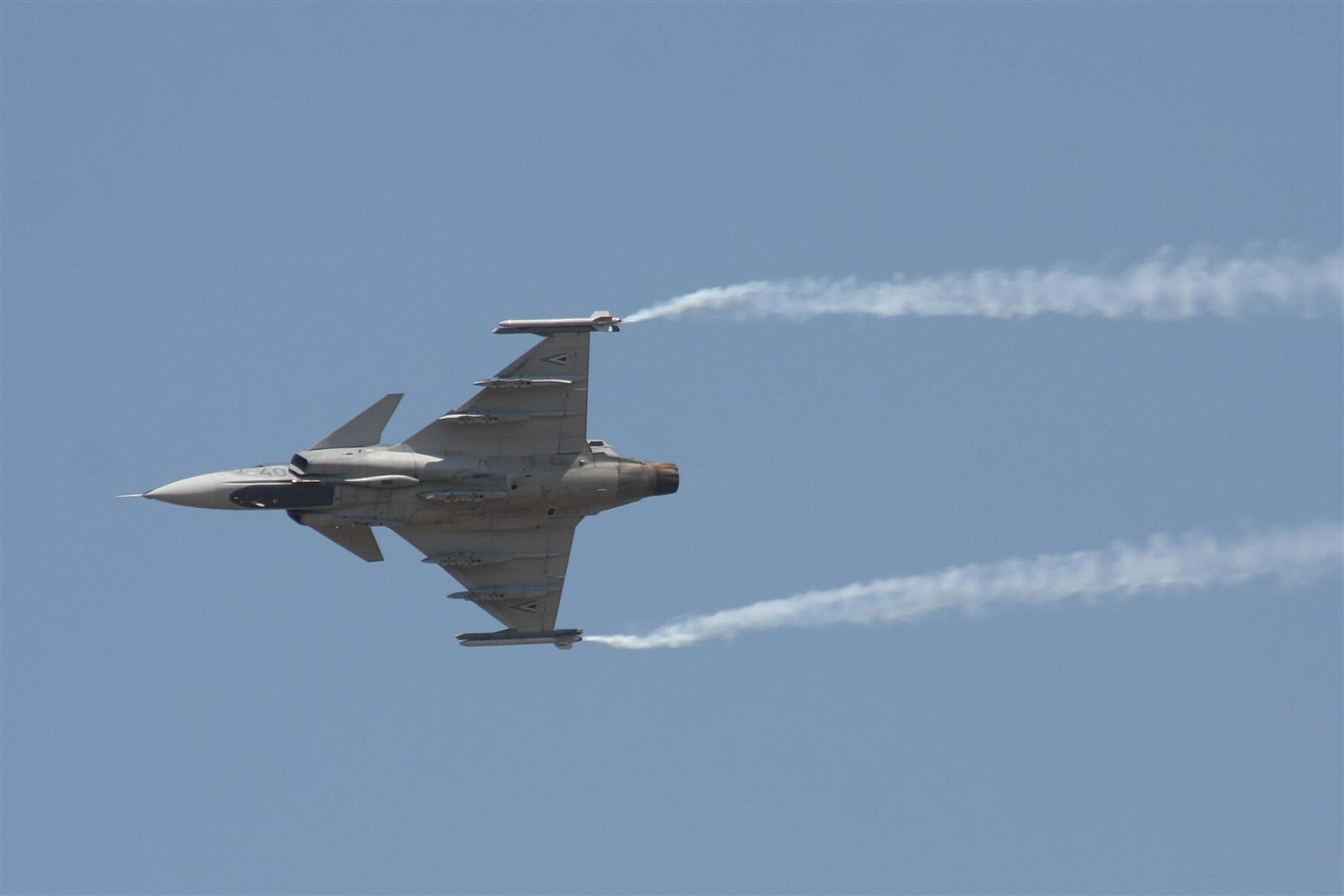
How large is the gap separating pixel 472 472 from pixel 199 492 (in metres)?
5.76

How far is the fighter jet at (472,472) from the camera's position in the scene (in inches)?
2062

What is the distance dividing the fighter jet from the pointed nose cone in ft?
0.08

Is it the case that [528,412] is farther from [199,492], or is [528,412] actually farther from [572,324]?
[199,492]

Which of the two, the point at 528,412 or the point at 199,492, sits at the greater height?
the point at 528,412

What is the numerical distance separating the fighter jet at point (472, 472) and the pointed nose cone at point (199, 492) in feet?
0.08

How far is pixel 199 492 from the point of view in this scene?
52062mm

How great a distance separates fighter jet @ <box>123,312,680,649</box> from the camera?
52375mm

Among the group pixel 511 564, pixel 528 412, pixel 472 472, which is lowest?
pixel 511 564

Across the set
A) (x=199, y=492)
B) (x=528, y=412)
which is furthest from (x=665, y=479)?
(x=199, y=492)

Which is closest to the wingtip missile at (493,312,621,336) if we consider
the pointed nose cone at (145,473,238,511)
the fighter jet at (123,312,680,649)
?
the fighter jet at (123,312,680,649)

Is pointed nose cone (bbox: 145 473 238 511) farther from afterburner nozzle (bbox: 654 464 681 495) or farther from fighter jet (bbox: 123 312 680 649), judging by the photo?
afterburner nozzle (bbox: 654 464 681 495)

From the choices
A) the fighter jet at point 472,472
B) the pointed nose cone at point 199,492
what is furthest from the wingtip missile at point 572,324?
the pointed nose cone at point 199,492

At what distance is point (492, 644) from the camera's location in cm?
5638

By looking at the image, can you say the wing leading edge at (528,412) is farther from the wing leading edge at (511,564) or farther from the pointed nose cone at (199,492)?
the pointed nose cone at (199,492)
